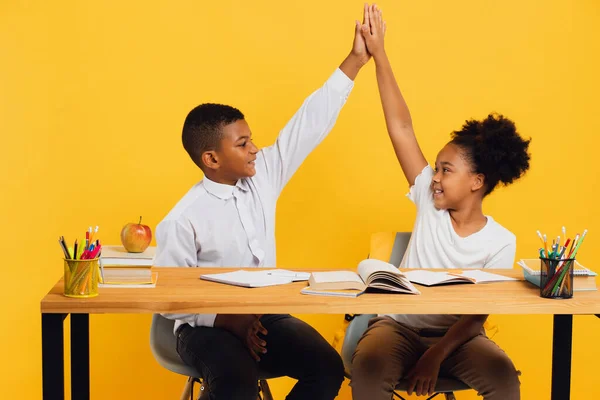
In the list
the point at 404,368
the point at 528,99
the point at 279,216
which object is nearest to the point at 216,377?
the point at 404,368

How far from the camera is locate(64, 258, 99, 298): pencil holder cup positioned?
6.71ft

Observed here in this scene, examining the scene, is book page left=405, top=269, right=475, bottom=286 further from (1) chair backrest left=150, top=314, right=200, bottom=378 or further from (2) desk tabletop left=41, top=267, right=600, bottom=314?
(1) chair backrest left=150, top=314, right=200, bottom=378

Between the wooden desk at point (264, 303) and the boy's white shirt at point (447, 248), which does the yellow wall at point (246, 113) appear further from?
the wooden desk at point (264, 303)

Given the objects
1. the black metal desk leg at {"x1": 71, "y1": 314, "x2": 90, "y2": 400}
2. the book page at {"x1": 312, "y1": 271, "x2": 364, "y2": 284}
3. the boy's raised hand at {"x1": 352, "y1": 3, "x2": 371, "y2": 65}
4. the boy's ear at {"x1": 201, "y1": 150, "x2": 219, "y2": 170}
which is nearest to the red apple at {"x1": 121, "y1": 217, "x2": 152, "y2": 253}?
the black metal desk leg at {"x1": 71, "y1": 314, "x2": 90, "y2": 400}

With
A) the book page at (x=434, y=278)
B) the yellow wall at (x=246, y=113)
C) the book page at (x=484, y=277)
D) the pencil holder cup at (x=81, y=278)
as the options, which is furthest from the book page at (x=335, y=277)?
the yellow wall at (x=246, y=113)

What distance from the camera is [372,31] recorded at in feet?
9.50

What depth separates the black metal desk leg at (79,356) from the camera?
2.48 meters

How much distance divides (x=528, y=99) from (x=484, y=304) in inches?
66.9

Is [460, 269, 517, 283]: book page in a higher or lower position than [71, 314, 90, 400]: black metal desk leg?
higher

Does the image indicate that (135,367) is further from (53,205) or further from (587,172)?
(587,172)

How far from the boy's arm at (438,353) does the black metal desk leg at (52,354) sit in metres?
1.02

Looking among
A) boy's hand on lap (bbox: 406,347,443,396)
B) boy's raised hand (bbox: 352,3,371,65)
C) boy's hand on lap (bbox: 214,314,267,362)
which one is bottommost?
boy's hand on lap (bbox: 406,347,443,396)

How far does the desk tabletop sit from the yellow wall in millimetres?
1324

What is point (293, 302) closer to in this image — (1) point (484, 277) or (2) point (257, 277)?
(2) point (257, 277)
